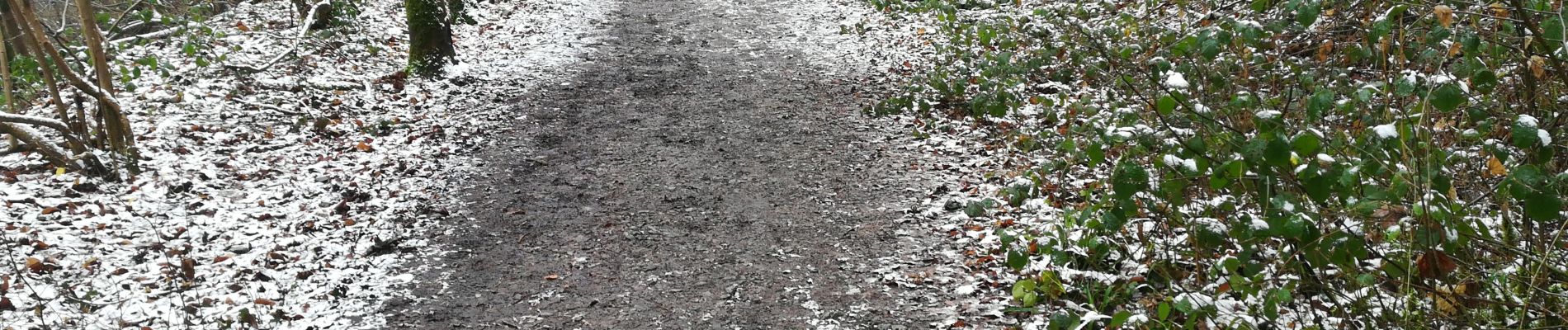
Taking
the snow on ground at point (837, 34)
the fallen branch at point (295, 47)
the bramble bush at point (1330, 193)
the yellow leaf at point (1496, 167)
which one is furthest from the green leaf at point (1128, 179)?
the fallen branch at point (295, 47)

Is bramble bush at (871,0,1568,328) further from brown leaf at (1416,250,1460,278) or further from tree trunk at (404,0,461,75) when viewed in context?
tree trunk at (404,0,461,75)

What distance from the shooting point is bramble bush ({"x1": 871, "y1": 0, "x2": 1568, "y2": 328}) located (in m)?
2.74

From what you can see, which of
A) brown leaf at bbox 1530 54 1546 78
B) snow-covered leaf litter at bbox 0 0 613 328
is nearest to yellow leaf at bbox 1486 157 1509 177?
brown leaf at bbox 1530 54 1546 78

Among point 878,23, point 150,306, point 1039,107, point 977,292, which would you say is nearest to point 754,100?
point 1039,107

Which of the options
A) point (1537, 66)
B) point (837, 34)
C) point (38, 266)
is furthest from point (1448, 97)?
point (837, 34)

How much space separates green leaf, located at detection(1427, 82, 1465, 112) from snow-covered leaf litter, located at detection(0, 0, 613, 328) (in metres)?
4.47

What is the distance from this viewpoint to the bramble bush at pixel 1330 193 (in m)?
2.74

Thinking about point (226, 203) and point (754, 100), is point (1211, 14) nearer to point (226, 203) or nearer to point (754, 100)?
point (754, 100)

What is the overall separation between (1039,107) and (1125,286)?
130 inches

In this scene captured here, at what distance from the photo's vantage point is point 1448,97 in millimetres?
2537

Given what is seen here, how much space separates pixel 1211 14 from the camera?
806cm

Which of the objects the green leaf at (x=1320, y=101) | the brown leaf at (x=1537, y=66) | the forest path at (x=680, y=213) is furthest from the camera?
the forest path at (x=680, y=213)

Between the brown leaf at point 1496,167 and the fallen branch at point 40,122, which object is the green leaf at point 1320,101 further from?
the fallen branch at point 40,122

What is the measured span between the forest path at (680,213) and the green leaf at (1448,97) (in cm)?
238
